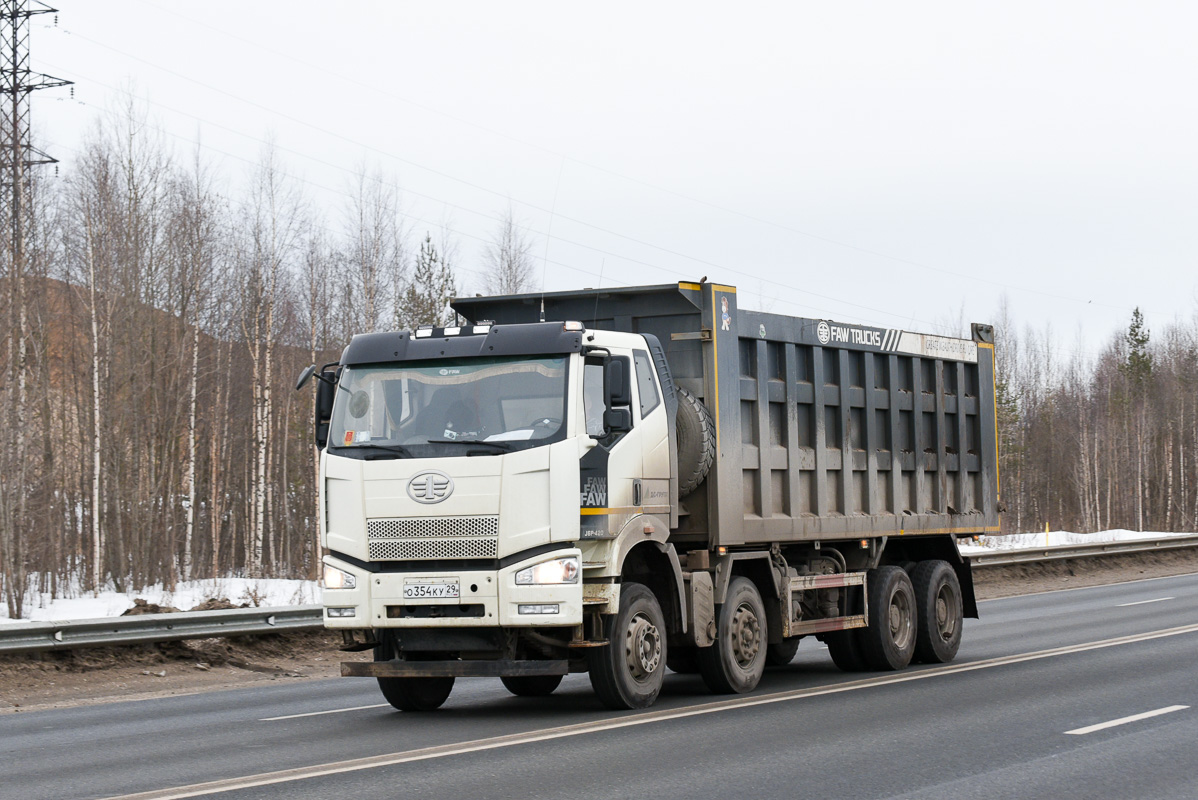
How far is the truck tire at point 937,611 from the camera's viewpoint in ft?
47.2

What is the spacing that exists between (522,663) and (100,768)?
301 cm

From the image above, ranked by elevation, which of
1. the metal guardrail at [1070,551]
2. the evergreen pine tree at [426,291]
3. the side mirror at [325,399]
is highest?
the evergreen pine tree at [426,291]

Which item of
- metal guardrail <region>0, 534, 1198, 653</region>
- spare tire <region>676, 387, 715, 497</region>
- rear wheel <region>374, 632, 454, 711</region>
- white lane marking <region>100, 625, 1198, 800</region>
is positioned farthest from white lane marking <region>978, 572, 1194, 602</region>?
rear wheel <region>374, 632, 454, 711</region>

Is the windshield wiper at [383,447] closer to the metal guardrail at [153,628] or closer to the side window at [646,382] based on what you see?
the side window at [646,382]

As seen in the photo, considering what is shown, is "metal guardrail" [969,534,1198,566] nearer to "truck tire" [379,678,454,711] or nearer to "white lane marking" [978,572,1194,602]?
"white lane marking" [978,572,1194,602]

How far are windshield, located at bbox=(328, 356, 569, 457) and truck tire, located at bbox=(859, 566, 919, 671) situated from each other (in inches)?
212

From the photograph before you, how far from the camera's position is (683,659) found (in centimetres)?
1234

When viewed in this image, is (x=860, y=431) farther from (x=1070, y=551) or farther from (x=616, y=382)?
(x=1070, y=551)

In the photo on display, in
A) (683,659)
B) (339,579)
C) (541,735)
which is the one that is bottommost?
(541,735)

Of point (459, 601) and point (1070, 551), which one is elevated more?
point (459, 601)

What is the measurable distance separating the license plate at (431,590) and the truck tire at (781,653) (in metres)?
5.16

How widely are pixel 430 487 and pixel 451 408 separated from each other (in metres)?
0.65

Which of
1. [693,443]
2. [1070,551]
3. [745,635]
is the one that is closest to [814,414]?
[693,443]

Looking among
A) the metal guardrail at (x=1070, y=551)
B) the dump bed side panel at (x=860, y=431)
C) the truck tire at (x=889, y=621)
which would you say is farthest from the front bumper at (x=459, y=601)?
the metal guardrail at (x=1070, y=551)
